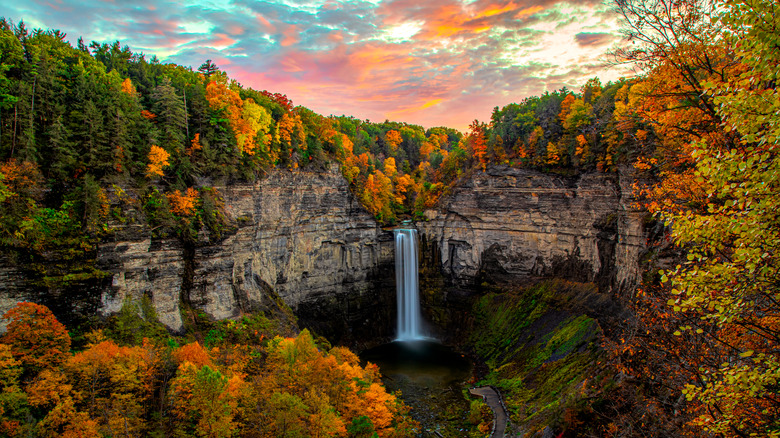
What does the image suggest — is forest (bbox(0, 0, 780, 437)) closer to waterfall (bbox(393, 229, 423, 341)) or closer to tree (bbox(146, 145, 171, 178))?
tree (bbox(146, 145, 171, 178))

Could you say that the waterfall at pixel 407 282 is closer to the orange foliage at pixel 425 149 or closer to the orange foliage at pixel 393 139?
the orange foliage at pixel 393 139

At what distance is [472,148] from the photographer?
5338cm

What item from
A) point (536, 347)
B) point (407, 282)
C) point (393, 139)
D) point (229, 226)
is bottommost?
point (536, 347)

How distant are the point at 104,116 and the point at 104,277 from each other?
37.1 feet

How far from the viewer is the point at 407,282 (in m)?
54.3

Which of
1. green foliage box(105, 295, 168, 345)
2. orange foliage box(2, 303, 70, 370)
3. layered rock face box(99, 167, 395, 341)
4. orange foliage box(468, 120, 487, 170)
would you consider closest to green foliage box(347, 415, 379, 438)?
green foliage box(105, 295, 168, 345)

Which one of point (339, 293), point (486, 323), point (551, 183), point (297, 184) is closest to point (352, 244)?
point (339, 293)

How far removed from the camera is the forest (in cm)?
614

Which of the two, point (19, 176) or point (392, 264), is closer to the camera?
point (19, 176)

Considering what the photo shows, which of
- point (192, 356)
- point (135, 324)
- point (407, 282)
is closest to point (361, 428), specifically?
point (192, 356)

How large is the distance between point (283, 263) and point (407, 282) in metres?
18.2

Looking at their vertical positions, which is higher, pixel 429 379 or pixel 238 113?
pixel 238 113

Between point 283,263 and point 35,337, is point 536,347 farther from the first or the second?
point 35,337

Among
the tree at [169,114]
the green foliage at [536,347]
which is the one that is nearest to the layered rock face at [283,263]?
the tree at [169,114]
